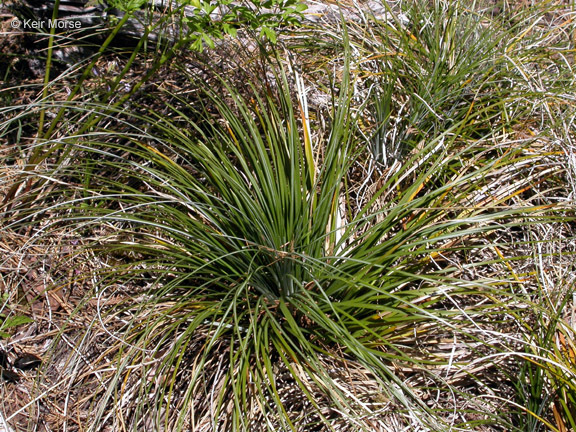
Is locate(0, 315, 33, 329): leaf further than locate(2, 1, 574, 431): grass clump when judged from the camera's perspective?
Yes

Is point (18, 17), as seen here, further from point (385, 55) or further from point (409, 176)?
point (409, 176)

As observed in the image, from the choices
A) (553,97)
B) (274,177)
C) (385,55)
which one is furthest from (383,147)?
(553,97)

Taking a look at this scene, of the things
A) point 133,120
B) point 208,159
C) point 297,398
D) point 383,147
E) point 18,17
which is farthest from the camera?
point 18,17

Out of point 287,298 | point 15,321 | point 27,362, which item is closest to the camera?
point 287,298

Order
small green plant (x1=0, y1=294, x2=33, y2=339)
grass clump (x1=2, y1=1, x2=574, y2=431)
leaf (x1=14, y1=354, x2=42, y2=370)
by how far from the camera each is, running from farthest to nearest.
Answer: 1. leaf (x1=14, y1=354, x2=42, y2=370)
2. small green plant (x1=0, y1=294, x2=33, y2=339)
3. grass clump (x1=2, y1=1, x2=574, y2=431)

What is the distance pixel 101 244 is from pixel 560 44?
2.71 m

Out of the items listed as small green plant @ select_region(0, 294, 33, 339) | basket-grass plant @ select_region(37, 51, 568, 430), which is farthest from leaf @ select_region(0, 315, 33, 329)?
basket-grass plant @ select_region(37, 51, 568, 430)

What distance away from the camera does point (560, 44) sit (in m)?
2.88

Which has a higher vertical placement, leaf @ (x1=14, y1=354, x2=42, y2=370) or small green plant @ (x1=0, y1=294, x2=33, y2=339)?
small green plant @ (x1=0, y1=294, x2=33, y2=339)

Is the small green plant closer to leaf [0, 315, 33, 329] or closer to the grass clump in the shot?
leaf [0, 315, 33, 329]

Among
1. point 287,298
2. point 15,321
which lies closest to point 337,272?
point 287,298

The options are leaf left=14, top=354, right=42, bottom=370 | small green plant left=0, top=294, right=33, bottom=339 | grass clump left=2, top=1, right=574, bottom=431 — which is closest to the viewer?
grass clump left=2, top=1, right=574, bottom=431

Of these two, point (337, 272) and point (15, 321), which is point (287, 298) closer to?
point (337, 272)

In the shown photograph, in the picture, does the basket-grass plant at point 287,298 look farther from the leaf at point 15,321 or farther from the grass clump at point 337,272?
the leaf at point 15,321
